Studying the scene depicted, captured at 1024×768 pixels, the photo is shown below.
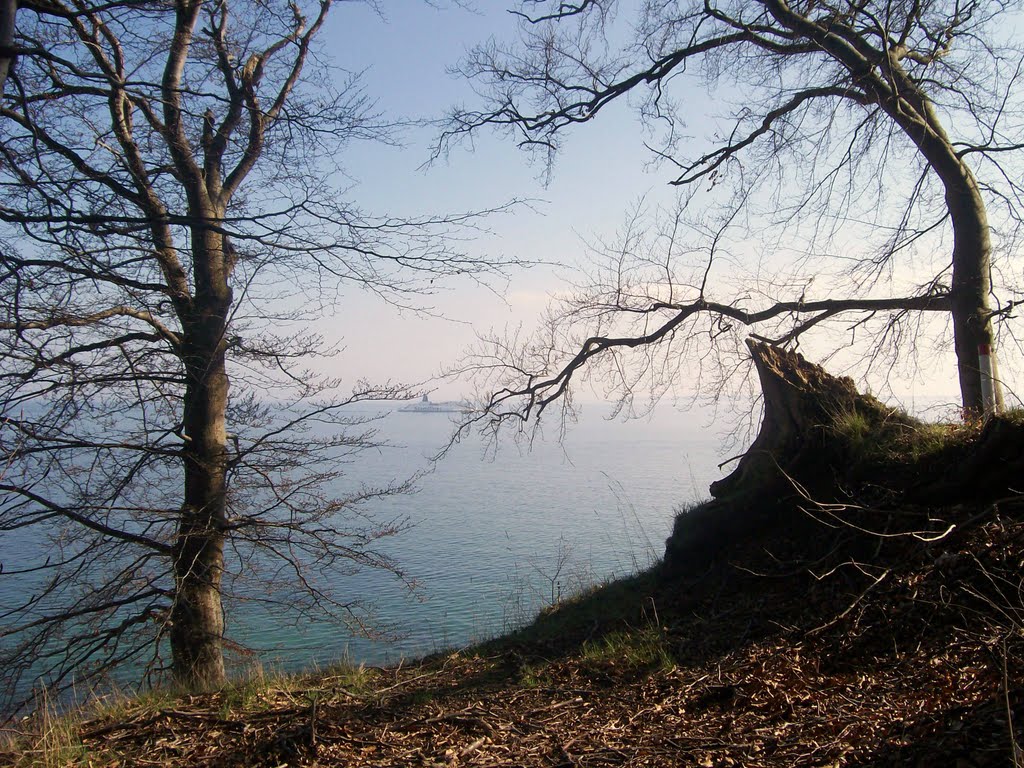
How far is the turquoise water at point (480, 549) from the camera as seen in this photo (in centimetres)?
1062

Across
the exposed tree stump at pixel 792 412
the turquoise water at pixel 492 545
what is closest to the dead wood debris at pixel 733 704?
the exposed tree stump at pixel 792 412

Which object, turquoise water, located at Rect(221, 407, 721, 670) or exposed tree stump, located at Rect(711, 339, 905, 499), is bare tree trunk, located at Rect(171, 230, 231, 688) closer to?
turquoise water, located at Rect(221, 407, 721, 670)

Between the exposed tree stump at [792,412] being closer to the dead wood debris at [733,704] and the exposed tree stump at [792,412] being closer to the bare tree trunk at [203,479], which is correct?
the dead wood debris at [733,704]

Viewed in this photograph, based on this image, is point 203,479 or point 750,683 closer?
point 750,683

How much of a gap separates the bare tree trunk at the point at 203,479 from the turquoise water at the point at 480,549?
0.62m

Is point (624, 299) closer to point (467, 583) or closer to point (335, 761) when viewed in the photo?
point (467, 583)

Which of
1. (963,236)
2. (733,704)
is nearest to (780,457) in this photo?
(733,704)

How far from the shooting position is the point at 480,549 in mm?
16531

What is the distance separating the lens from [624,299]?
10.5 meters

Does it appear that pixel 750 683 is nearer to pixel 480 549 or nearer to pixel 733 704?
pixel 733 704

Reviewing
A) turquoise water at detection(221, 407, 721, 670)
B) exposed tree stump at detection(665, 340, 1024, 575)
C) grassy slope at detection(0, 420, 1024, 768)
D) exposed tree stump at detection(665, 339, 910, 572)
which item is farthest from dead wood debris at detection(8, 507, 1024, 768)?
turquoise water at detection(221, 407, 721, 670)

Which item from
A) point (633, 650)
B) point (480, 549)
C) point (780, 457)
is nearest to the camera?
point (633, 650)

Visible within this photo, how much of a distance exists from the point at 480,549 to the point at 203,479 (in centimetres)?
891

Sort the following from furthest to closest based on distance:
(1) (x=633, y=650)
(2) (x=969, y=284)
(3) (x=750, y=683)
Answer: (2) (x=969, y=284), (1) (x=633, y=650), (3) (x=750, y=683)
